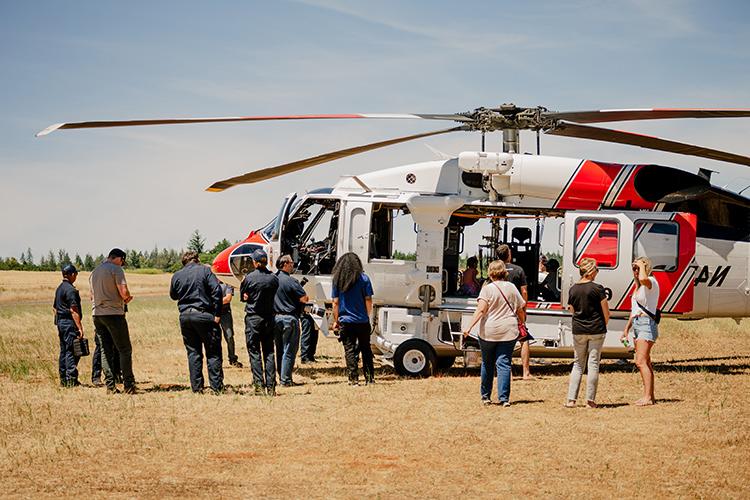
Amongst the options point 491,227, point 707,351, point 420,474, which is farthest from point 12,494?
point 707,351

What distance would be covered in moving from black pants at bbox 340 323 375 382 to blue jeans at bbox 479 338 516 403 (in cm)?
234

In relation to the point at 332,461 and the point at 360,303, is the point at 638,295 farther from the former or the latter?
the point at 332,461

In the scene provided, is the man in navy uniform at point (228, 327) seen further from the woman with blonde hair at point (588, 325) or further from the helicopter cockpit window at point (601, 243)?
the woman with blonde hair at point (588, 325)

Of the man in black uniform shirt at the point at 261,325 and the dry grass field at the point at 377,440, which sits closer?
the dry grass field at the point at 377,440

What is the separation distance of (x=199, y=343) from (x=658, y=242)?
6.71 meters

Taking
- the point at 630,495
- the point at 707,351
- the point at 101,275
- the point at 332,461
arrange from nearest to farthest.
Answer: the point at 630,495, the point at 332,461, the point at 101,275, the point at 707,351

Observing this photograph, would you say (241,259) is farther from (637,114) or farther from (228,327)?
(637,114)

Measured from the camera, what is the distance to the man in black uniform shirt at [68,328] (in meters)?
12.8

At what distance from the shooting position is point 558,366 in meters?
15.8

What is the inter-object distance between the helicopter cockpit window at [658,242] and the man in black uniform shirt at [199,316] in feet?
20.1

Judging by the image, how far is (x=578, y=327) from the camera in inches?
412

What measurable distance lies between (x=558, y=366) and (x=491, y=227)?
2.77 m

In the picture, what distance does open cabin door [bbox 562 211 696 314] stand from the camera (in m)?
13.6

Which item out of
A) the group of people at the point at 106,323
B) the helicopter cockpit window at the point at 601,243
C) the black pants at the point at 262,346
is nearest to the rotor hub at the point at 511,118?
the helicopter cockpit window at the point at 601,243
